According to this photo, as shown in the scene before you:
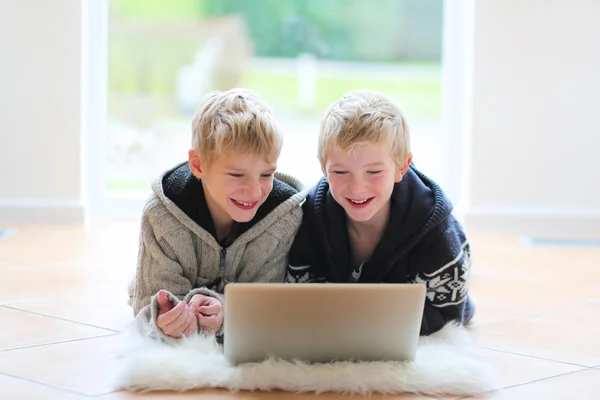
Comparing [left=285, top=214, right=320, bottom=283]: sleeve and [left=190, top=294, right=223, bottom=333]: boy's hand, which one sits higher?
[left=285, top=214, right=320, bottom=283]: sleeve

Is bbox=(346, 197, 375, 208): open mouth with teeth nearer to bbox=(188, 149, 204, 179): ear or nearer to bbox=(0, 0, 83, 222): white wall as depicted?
bbox=(188, 149, 204, 179): ear

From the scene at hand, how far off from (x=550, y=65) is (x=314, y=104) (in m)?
1.01

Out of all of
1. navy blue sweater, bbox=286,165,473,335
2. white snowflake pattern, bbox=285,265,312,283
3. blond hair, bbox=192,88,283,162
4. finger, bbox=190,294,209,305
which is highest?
blond hair, bbox=192,88,283,162

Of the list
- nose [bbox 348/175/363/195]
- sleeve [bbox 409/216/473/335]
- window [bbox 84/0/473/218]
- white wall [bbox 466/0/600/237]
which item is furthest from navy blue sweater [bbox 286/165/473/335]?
window [bbox 84/0/473/218]

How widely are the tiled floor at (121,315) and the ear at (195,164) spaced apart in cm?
36

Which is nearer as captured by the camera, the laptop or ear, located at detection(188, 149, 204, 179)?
the laptop

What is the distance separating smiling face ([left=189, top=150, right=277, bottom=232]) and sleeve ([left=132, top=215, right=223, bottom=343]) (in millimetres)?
141

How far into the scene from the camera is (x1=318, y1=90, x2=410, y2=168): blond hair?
1715 millimetres

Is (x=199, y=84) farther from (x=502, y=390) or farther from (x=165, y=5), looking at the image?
(x=502, y=390)

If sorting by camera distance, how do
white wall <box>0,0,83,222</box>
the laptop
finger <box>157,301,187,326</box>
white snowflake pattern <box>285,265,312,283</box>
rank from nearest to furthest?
the laptop
finger <box>157,301,187,326</box>
white snowflake pattern <box>285,265,312,283</box>
white wall <box>0,0,83,222</box>

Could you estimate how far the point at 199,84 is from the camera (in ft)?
13.2

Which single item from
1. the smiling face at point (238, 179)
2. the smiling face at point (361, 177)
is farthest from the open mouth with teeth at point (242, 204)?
the smiling face at point (361, 177)

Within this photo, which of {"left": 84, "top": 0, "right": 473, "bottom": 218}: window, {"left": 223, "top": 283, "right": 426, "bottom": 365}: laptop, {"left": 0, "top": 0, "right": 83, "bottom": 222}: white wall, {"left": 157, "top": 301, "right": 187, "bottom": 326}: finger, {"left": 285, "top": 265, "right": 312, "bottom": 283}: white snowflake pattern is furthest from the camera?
{"left": 84, "top": 0, "right": 473, "bottom": 218}: window

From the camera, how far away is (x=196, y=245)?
183cm
